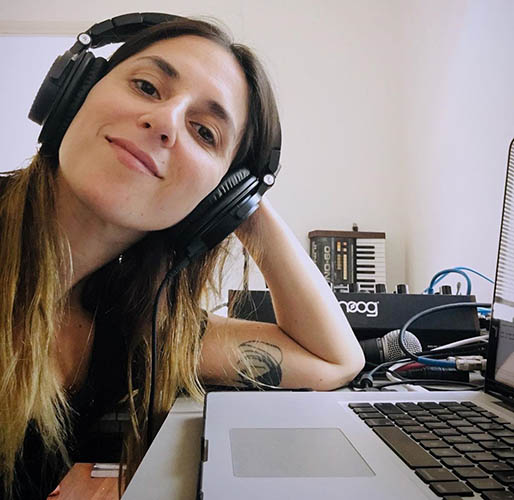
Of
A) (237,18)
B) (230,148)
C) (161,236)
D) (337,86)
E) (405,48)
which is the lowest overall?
(161,236)

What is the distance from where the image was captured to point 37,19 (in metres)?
2.79

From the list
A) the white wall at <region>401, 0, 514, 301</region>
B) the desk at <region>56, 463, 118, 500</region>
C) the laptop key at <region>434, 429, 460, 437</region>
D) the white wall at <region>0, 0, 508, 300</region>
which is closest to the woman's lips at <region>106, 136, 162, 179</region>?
the laptop key at <region>434, 429, 460, 437</region>

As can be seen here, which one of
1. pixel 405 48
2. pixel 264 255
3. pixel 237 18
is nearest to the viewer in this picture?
pixel 264 255

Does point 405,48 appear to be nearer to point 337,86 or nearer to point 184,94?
point 337,86

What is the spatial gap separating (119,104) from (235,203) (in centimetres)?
22

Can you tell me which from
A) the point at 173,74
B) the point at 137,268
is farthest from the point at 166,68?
the point at 137,268

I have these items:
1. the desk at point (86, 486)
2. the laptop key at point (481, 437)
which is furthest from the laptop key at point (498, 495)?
the desk at point (86, 486)

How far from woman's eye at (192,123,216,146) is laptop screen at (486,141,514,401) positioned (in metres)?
0.44

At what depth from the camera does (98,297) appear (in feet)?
2.85

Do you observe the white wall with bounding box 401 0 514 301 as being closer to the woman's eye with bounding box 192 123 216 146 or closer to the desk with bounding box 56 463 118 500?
the woman's eye with bounding box 192 123 216 146

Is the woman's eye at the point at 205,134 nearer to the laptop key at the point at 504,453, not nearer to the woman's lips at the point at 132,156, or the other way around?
the woman's lips at the point at 132,156

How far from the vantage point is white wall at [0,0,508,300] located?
222 cm

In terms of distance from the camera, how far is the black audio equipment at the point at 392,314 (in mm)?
907

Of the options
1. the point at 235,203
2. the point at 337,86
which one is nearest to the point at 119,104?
the point at 235,203
